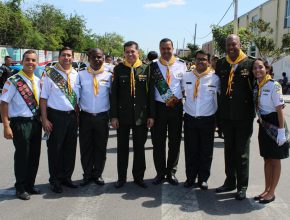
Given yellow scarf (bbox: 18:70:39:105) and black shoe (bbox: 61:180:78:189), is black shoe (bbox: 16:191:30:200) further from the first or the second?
yellow scarf (bbox: 18:70:39:105)

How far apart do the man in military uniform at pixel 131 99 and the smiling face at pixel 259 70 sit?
1490 mm

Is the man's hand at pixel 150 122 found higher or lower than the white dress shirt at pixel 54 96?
lower

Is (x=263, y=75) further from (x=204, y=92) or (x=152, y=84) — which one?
(x=152, y=84)

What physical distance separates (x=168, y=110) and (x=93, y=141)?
120 centimetres

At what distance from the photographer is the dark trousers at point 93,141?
561cm

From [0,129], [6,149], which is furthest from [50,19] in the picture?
[6,149]

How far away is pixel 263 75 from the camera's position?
4.95 meters

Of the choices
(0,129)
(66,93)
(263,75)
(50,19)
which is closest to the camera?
(263,75)

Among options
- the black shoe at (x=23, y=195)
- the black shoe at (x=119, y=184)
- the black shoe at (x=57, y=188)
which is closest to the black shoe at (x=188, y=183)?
the black shoe at (x=119, y=184)

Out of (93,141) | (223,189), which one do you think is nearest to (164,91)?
(93,141)

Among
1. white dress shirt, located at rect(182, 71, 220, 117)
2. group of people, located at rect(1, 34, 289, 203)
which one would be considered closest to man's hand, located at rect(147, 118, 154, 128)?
group of people, located at rect(1, 34, 289, 203)

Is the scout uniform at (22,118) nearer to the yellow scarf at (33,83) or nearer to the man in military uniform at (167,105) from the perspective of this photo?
the yellow scarf at (33,83)

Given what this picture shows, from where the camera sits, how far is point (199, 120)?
220 inches

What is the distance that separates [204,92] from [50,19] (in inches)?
1635
